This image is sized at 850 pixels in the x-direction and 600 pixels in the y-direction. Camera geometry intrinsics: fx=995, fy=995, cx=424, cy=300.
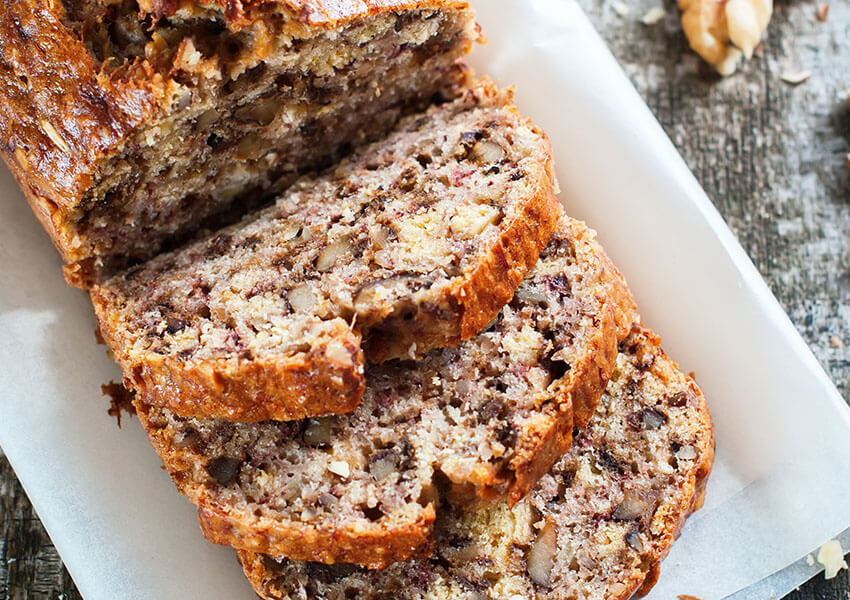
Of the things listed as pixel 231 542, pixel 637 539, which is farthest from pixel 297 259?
pixel 637 539

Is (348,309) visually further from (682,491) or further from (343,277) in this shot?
(682,491)

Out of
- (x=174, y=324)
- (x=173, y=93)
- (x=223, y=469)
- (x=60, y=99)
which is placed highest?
(x=60, y=99)

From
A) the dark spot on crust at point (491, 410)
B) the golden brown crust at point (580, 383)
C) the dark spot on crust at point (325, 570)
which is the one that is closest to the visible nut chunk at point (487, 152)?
the golden brown crust at point (580, 383)

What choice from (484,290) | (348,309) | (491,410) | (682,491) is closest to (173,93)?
(348,309)

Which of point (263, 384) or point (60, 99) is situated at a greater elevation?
point (60, 99)

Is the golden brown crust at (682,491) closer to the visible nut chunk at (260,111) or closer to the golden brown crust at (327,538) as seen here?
the golden brown crust at (327,538)

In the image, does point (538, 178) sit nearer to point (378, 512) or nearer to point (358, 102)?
point (358, 102)

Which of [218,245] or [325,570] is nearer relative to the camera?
[325,570]
